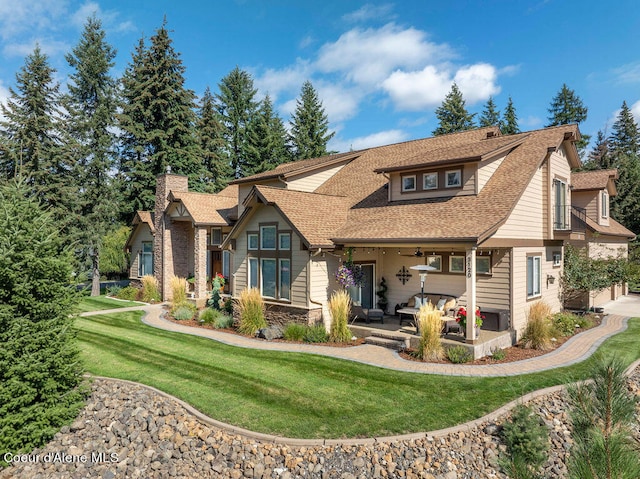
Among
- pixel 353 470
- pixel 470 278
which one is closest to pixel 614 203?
pixel 470 278

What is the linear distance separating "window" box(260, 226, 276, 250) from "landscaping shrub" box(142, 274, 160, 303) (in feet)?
33.5

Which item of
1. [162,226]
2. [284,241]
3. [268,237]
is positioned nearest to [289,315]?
[284,241]

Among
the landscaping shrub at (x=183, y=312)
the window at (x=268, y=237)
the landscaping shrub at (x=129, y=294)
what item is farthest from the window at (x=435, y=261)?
the landscaping shrub at (x=129, y=294)

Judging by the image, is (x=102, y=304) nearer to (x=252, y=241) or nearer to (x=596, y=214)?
(x=252, y=241)

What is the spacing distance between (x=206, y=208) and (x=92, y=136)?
10.8 meters

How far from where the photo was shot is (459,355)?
10.2 m

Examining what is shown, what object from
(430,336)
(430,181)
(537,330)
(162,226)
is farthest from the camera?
(162,226)

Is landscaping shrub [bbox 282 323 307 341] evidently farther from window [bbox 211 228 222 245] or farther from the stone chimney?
the stone chimney

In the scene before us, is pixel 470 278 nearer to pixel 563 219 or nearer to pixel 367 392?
pixel 367 392

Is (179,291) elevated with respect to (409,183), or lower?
lower

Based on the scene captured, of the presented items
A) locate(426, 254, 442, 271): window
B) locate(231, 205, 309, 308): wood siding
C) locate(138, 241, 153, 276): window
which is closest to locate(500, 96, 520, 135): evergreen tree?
locate(426, 254, 442, 271): window

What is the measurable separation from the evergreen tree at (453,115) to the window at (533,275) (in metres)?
29.4

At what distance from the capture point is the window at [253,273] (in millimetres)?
14977

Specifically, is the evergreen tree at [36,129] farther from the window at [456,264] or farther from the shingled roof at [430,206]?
the window at [456,264]
